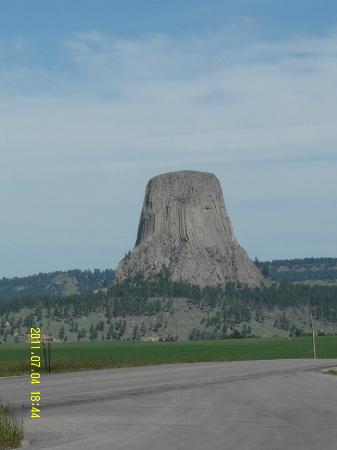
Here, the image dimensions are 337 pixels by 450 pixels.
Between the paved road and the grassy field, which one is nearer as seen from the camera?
the paved road

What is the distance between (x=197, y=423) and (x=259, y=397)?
10.0m

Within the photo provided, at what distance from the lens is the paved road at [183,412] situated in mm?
22312

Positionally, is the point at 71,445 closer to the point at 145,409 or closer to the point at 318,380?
the point at 145,409

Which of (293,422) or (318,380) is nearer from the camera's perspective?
(293,422)

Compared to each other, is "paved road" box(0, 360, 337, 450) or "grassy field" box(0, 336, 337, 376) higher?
"grassy field" box(0, 336, 337, 376)

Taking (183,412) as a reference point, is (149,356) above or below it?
above

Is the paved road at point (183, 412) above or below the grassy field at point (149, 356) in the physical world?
below

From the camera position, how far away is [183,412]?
98.6 feet

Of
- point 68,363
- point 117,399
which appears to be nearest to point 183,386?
point 117,399

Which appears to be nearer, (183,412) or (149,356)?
(183,412)

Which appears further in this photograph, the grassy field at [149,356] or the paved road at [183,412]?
the grassy field at [149,356]

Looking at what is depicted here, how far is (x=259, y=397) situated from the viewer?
3609cm

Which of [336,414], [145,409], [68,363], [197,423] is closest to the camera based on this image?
[197,423]

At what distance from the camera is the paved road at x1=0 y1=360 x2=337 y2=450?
73.2ft
